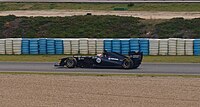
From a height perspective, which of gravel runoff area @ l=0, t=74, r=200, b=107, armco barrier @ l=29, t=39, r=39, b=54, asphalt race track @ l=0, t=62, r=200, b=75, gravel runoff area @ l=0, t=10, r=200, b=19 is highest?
gravel runoff area @ l=0, t=10, r=200, b=19

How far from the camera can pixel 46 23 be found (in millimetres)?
56938

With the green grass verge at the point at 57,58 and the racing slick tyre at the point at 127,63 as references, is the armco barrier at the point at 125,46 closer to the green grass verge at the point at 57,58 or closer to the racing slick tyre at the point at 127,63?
the green grass verge at the point at 57,58

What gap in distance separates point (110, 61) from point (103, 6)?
133ft

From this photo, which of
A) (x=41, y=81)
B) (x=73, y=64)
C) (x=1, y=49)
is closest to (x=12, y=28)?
(x=1, y=49)

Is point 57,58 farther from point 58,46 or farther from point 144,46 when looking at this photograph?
point 144,46

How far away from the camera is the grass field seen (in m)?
70.9

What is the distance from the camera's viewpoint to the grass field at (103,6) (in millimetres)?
70856

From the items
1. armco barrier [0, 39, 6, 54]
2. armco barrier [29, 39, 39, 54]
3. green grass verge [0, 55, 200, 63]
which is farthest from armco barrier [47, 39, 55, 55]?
armco barrier [0, 39, 6, 54]

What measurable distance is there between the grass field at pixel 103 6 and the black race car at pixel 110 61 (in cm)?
3561

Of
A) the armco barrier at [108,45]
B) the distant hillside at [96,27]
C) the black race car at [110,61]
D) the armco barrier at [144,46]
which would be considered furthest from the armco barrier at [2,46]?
the black race car at [110,61]

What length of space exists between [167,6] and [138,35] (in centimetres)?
2115

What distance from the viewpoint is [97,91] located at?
24875 mm

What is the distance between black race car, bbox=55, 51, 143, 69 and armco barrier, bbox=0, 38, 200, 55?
8.18 m

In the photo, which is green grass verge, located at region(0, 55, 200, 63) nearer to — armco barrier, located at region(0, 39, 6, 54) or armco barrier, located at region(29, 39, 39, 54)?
armco barrier, located at region(29, 39, 39, 54)
